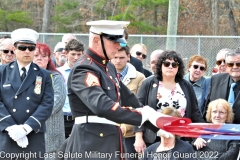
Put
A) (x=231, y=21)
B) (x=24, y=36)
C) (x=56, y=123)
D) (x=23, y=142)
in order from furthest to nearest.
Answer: (x=231, y=21) < (x=56, y=123) < (x=24, y=36) < (x=23, y=142)

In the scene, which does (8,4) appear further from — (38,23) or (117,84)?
(117,84)

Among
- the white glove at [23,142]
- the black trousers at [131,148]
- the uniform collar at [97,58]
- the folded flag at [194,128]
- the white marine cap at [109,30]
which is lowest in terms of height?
the black trousers at [131,148]

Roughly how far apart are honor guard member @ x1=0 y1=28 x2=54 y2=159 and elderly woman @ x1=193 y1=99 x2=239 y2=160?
2.16 meters

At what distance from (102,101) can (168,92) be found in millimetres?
2655

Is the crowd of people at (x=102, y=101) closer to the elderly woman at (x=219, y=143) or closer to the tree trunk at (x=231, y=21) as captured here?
the elderly woman at (x=219, y=143)

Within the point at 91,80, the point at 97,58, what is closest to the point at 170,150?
the point at 97,58

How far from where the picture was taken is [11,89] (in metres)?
6.17

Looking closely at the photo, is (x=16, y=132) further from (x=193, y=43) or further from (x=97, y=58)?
(x=193, y=43)

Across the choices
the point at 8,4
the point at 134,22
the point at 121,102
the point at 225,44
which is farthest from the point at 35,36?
the point at 8,4

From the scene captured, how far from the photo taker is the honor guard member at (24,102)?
19.8 ft

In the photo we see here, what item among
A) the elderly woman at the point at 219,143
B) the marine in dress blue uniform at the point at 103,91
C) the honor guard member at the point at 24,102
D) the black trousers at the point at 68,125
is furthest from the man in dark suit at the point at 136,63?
the marine in dress blue uniform at the point at 103,91

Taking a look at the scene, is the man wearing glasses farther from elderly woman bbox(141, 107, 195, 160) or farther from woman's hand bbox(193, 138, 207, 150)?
woman's hand bbox(193, 138, 207, 150)

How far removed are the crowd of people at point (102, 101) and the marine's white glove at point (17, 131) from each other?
0.01 meters

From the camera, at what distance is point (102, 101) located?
469 centimetres
